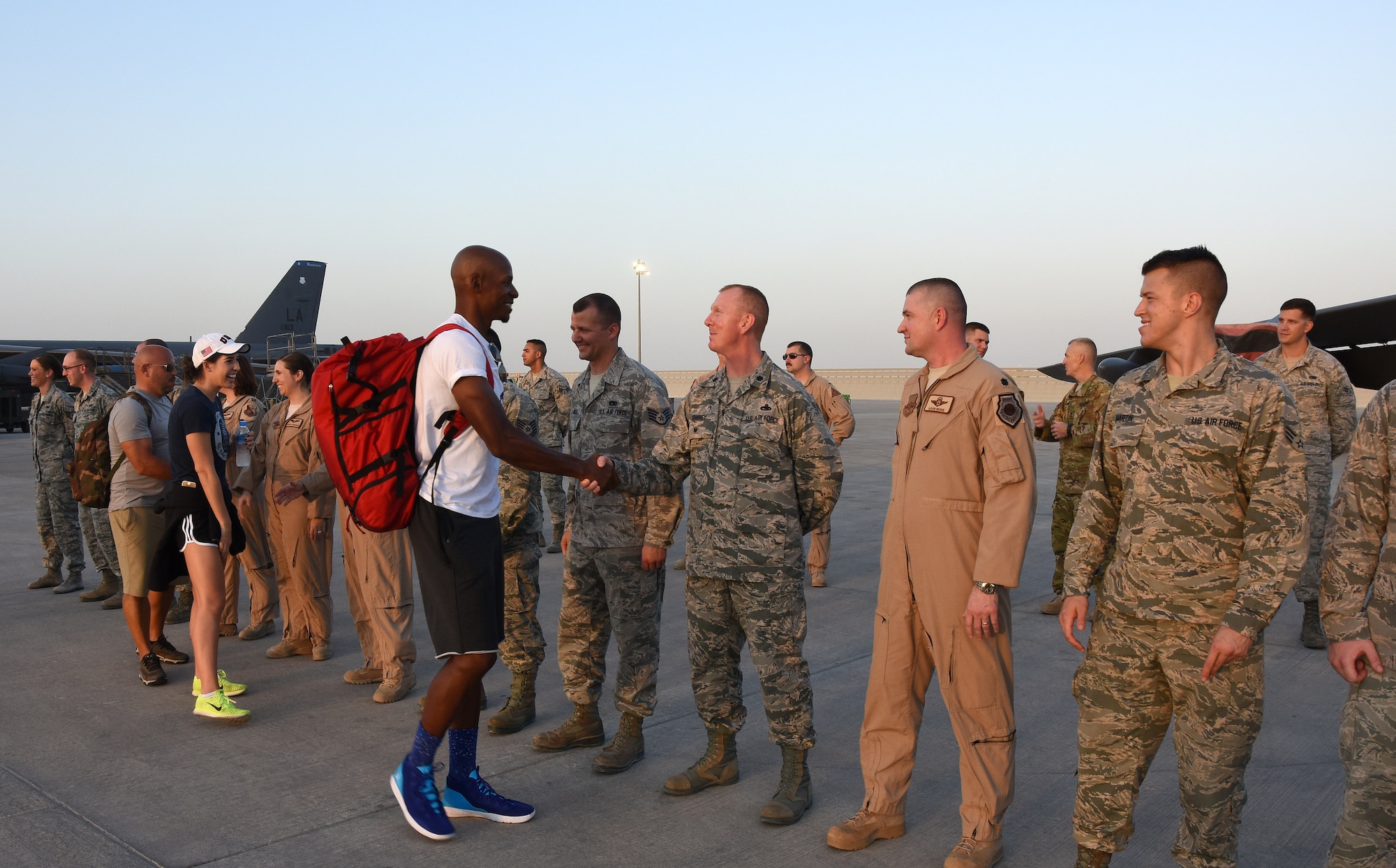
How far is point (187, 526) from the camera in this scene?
4770mm

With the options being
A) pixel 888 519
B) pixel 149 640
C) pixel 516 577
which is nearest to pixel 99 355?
pixel 149 640

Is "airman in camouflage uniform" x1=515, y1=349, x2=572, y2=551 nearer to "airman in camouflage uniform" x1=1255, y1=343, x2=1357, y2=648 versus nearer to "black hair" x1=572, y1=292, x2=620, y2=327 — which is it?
"black hair" x1=572, y1=292, x2=620, y2=327

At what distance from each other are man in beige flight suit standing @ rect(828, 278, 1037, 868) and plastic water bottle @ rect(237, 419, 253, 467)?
4.72 metres

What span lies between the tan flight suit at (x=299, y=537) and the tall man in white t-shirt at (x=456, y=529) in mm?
2771

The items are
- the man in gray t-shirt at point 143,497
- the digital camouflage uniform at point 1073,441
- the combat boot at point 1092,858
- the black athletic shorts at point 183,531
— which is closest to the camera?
the combat boot at point 1092,858

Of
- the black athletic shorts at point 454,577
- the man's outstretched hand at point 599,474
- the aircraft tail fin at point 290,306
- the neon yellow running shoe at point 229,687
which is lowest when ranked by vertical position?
the neon yellow running shoe at point 229,687

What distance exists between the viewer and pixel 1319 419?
5957mm

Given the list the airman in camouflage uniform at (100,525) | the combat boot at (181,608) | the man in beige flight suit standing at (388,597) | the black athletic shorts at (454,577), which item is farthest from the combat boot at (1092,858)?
the airman in camouflage uniform at (100,525)

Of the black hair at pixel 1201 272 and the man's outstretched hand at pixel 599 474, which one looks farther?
the man's outstretched hand at pixel 599 474

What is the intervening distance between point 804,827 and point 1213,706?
5.00 feet

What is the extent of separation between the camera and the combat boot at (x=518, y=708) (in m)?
4.51

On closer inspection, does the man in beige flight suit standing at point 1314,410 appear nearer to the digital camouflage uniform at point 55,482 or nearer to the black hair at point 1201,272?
the black hair at point 1201,272

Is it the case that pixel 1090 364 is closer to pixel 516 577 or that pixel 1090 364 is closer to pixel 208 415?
pixel 516 577

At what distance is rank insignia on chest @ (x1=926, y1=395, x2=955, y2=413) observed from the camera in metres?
3.26
